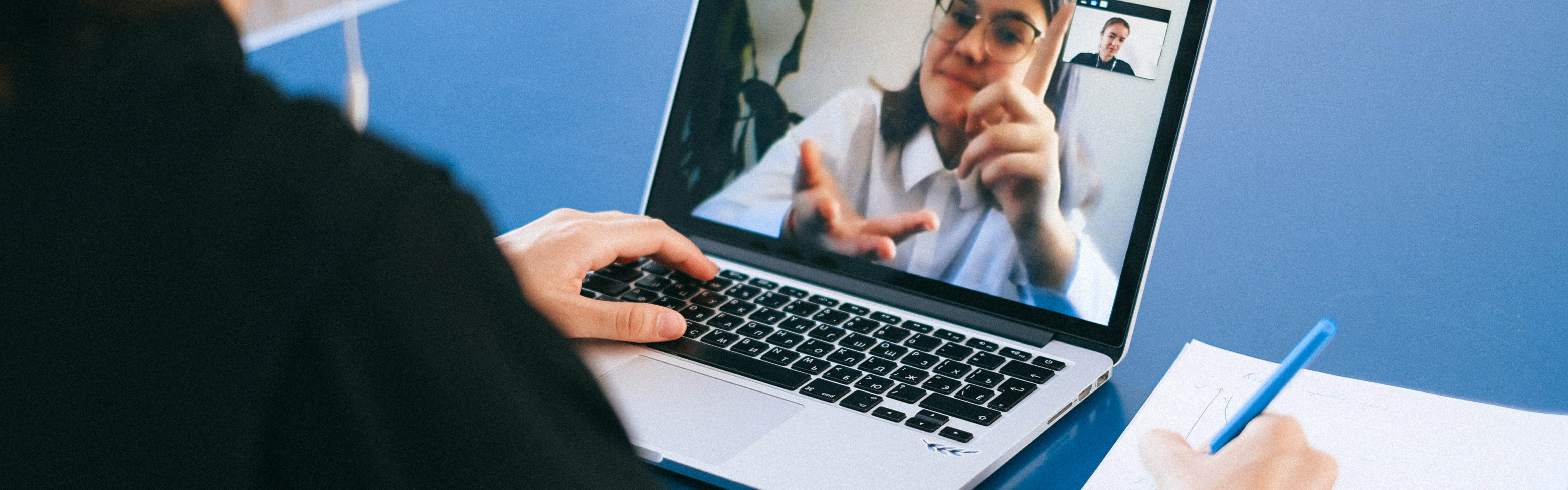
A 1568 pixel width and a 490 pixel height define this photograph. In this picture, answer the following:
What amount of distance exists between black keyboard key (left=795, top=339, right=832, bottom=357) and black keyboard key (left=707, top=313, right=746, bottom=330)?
58 millimetres

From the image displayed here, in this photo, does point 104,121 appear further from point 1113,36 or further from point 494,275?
point 1113,36

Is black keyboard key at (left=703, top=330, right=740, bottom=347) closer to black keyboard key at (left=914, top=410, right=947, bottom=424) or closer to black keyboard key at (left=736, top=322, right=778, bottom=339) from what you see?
black keyboard key at (left=736, top=322, right=778, bottom=339)

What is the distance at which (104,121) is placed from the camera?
25 centimetres

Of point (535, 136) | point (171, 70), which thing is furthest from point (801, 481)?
point (535, 136)

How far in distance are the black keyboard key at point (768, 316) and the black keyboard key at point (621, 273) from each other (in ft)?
0.40

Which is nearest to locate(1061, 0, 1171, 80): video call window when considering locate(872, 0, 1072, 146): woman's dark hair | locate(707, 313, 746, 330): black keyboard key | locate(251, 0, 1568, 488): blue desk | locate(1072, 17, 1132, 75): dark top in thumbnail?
locate(1072, 17, 1132, 75): dark top in thumbnail

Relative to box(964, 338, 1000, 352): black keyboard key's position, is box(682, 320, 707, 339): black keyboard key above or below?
below

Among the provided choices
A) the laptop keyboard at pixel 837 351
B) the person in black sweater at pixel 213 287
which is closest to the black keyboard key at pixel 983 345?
the laptop keyboard at pixel 837 351

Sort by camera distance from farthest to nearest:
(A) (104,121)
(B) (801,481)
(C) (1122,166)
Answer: (C) (1122,166), (B) (801,481), (A) (104,121)

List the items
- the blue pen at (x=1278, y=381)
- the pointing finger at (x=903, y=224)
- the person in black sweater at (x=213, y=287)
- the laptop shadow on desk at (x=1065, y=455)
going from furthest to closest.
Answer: the pointing finger at (x=903, y=224), the laptop shadow on desk at (x=1065, y=455), the blue pen at (x=1278, y=381), the person in black sweater at (x=213, y=287)

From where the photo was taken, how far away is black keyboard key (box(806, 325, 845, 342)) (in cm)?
85

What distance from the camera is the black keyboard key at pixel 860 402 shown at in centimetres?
75

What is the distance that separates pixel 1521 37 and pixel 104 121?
1.31 m

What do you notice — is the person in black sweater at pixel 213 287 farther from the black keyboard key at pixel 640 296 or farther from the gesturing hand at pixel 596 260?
the black keyboard key at pixel 640 296
